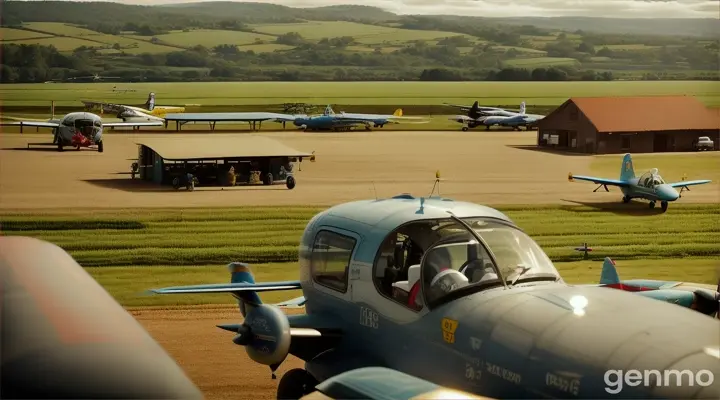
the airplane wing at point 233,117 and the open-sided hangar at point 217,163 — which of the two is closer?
the open-sided hangar at point 217,163

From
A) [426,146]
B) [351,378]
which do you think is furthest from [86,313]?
[426,146]

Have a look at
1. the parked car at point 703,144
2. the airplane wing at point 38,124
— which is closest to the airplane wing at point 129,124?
the airplane wing at point 38,124

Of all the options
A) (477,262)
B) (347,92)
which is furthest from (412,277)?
(347,92)

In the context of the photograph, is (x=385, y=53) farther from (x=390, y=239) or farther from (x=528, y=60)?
(x=390, y=239)

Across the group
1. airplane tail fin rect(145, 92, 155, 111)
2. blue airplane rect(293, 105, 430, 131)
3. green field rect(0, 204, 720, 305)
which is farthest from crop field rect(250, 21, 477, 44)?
green field rect(0, 204, 720, 305)

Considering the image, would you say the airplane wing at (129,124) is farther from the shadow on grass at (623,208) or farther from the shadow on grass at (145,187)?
the shadow on grass at (623,208)

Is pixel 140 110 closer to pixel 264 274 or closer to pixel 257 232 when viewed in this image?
pixel 257 232
